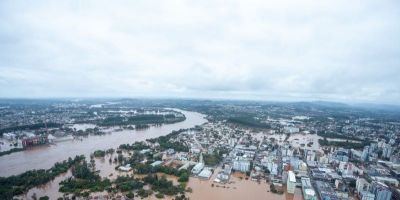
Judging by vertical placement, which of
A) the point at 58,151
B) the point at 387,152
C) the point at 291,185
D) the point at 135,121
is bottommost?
the point at 58,151

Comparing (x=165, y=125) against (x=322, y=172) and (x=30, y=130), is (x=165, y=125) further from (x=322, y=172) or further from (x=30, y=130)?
(x=322, y=172)

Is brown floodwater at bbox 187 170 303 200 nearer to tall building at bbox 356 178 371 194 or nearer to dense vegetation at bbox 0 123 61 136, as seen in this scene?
tall building at bbox 356 178 371 194

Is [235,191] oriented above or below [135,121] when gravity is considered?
below

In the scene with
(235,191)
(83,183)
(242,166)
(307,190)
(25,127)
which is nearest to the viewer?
(307,190)

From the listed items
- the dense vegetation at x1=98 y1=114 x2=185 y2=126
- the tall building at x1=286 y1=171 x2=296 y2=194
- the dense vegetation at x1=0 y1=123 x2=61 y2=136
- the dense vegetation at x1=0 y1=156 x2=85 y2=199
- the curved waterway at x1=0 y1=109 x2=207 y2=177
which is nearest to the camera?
the dense vegetation at x1=0 y1=156 x2=85 y2=199

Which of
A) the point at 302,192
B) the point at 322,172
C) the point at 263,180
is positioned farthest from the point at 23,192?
the point at 322,172

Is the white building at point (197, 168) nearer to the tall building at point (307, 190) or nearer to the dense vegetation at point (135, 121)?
the tall building at point (307, 190)

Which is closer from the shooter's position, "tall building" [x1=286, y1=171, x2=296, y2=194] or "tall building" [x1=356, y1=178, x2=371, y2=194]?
"tall building" [x1=286, y1=171, x2=296, y2=194]

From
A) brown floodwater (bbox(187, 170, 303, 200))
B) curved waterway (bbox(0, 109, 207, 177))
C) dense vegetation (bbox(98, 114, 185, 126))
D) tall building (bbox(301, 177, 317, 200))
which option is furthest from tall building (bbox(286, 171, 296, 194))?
dense vegetation (bbox(98, 114, 185, 126))

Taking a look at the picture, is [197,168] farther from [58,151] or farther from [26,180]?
[58,151]

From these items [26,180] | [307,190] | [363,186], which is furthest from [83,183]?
[363,186]
